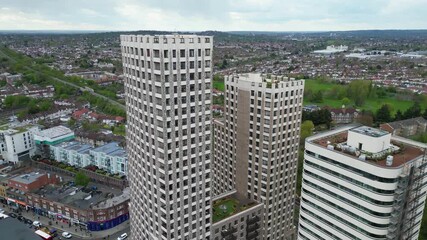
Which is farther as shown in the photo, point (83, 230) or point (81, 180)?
point (81, 180)

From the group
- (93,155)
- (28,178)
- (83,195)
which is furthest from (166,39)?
(93,155)

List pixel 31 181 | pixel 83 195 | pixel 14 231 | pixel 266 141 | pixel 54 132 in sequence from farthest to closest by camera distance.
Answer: pixel 54 132
pixel 31 181
pixel 83 195
pixel 14 231
pixel 266 141

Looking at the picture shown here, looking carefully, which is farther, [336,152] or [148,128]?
[148,128]

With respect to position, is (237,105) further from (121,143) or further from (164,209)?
(121,143)

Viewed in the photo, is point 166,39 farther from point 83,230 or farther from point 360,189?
point 83,230

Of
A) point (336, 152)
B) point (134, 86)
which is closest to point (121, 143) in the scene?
point (134, 86)

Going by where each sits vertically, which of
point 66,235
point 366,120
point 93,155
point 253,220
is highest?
point 253,220
